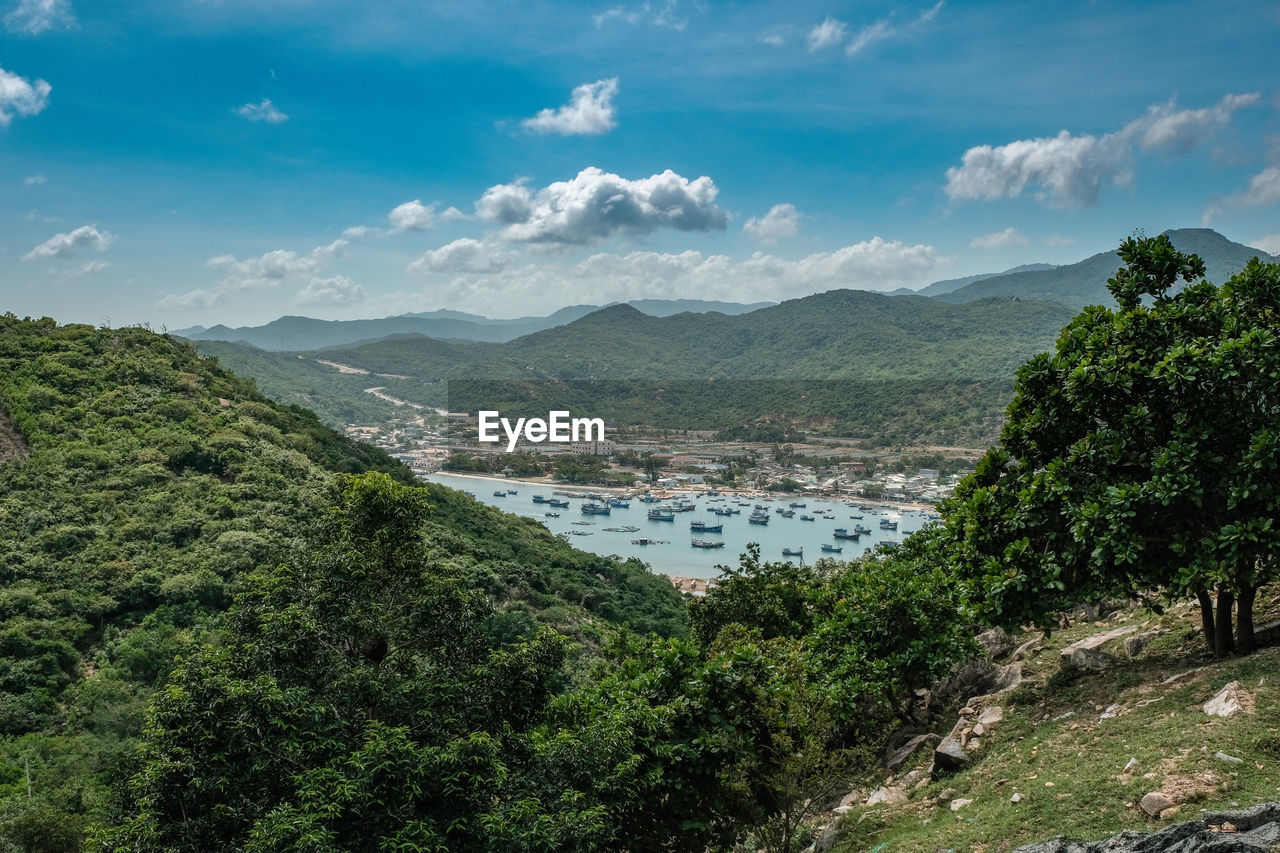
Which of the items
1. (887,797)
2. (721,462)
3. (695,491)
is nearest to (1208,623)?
(887,797)

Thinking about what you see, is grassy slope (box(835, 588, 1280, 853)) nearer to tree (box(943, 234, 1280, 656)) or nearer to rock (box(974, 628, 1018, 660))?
tree (box(943, 234, 1280, 656))

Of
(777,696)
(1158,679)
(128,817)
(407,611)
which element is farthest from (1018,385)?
(128,817)

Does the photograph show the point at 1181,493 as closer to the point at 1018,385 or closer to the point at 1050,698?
the point at 1018,385

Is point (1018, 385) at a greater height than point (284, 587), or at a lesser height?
greater

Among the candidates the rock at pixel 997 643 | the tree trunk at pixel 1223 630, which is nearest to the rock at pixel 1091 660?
the tree trunk at pixel 1223 630

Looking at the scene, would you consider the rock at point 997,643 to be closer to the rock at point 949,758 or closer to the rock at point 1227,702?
the rock at point 949,758

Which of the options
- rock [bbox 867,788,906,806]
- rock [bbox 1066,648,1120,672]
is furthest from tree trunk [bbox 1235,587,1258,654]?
rock [bbox 867,788,906,806]

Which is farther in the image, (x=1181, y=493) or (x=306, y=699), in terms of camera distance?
(x=1181, y=493)
